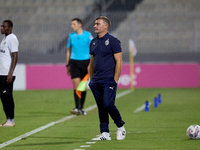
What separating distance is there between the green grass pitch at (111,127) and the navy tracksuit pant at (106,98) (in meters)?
0.31

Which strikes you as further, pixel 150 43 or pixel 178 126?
pixel 150 43

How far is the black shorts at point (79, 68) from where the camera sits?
35.1 ft

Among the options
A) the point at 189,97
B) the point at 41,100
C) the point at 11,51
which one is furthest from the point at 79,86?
the point at 189,97

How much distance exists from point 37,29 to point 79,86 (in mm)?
14404

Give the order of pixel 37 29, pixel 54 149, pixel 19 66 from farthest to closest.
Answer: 1. pixel 37 29
2. pixel 19 66
3. pixel 54 149

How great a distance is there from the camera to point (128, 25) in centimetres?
2405

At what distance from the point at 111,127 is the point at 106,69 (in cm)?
186

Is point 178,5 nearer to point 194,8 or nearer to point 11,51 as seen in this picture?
point 194,8

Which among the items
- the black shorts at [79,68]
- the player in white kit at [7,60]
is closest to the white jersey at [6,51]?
the player in white kit at [7,60]

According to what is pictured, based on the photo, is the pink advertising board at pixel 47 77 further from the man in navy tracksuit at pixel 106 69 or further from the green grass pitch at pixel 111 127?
the man in navy tracksuit at pixel 106 69

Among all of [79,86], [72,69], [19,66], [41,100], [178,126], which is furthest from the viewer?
[19,66]

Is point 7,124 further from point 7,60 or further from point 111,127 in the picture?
point 111,127

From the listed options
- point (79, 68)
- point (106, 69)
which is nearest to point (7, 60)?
point (106, 69)

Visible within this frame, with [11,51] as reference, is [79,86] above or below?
below
